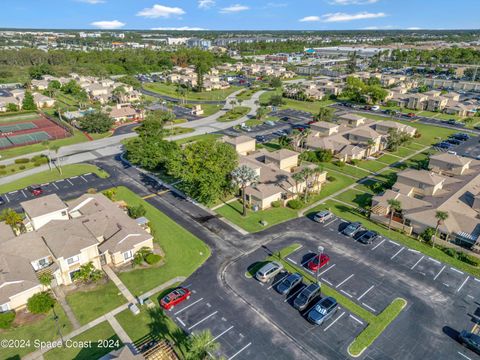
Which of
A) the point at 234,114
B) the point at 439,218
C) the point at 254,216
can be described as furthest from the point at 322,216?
the point at 234,114

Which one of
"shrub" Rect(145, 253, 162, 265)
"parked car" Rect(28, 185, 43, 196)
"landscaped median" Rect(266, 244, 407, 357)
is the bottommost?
"landscaped median" Rect(266, 244, 407, 357)

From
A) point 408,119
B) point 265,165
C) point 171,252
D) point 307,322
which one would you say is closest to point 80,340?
point 171,252

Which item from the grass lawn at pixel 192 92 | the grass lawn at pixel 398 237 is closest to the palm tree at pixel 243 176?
the grass lawn at pixel 398 237

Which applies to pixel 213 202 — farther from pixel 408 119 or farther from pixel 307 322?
pixel 408 119

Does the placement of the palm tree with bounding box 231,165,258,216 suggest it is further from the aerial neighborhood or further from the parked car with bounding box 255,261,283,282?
the parked car with bounding box 255,261,283,282

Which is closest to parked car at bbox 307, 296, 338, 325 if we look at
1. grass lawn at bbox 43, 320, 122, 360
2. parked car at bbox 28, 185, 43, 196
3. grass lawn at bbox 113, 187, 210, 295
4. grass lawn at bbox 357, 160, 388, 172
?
grass lawn at bbox 113, 187, 210, 295

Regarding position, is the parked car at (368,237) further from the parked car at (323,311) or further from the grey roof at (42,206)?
the grey roof at (42,206)

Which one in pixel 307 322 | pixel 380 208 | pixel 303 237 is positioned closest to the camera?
pixel 307 322
